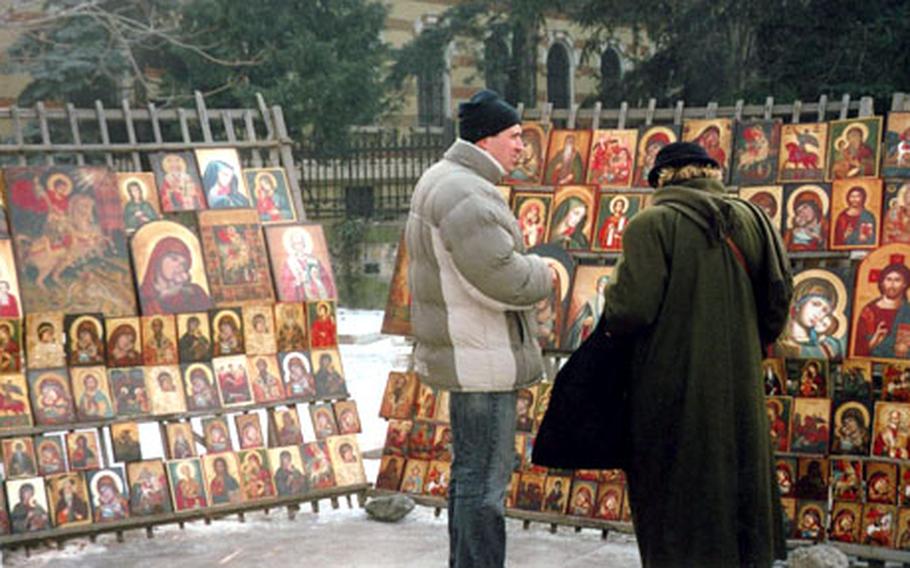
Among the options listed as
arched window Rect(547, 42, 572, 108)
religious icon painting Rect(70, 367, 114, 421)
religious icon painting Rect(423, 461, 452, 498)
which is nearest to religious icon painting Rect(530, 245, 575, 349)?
religious icon painting Rect(423, 461, 452, 498)

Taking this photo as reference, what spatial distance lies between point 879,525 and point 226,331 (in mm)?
3413

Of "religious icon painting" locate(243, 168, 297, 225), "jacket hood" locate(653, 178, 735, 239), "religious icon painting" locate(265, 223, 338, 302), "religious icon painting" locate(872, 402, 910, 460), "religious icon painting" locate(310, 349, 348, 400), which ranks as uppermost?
"religious icon painting" locate(243, 168, 297, 225)

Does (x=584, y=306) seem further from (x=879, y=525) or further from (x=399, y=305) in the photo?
(x=879, y=525)

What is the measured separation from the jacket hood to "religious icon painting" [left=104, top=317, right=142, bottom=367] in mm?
3364

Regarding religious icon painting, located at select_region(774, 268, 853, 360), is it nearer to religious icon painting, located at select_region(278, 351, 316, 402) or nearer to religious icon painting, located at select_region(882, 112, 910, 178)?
religious icon painting, located at select_region(882, 112, 910, 178)

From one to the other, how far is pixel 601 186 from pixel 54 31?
12.7 metres

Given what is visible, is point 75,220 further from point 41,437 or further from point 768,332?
point 768,332

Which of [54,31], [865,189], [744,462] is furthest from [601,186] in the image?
[54,31]

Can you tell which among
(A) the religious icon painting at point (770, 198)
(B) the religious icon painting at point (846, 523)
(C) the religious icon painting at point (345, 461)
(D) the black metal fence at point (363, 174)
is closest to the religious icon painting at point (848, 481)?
(B) the religious icon painting at point (846, 523)

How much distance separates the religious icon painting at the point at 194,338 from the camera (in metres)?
7.03

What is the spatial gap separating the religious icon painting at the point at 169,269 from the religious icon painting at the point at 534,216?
1699mm

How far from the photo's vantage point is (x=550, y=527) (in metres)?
6.86

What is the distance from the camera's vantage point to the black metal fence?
62.2 feet

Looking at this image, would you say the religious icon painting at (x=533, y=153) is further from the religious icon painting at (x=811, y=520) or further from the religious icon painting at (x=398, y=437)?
the religious icon painting at (x=811, y=520)
